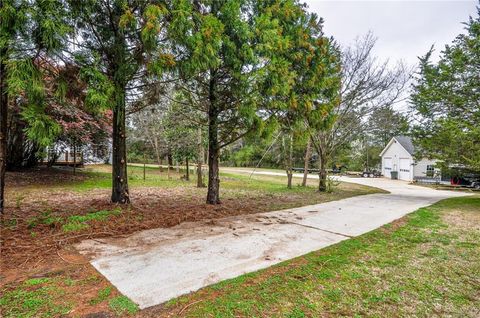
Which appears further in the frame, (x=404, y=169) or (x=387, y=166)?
(x=387, y=166)

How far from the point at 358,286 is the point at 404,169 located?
26.3 meters

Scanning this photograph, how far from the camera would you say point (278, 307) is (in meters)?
2.27

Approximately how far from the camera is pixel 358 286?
8.83ft

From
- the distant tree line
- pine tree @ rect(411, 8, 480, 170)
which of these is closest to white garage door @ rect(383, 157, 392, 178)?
pine tree @ rect(411, 8, 480, 170)

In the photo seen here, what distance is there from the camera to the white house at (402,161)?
23.4 m

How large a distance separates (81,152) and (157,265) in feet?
Answer: 43.8

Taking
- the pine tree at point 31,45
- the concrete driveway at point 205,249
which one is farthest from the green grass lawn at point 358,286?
the pine tree at point 31,45

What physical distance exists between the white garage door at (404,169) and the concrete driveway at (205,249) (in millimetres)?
21669

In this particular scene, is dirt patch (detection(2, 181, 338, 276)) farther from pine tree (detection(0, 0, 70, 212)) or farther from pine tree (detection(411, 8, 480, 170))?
pine tree (detection(411, 8, 480, 170))

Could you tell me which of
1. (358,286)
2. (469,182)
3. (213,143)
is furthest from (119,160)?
(469,182)

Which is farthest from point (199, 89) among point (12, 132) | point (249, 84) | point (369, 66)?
point (12, 132)

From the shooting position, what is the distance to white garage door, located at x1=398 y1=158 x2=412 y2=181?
78.7 feet

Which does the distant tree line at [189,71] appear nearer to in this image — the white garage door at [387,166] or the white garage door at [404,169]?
the white garage door at [404,169]

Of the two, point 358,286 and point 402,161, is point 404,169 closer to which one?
point 402,161
